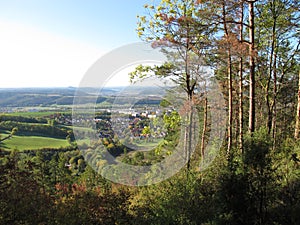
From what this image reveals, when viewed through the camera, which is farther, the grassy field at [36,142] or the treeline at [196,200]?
the grassy field at [36,142]

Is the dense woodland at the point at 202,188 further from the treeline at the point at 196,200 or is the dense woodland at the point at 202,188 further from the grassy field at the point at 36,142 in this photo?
the grassy field at the point at 36,142

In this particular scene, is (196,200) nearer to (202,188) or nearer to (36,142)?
(202,188)

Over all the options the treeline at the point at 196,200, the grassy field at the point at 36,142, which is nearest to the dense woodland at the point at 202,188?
the treeline at the point at 196,200

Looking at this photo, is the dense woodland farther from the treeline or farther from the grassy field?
the grassy field

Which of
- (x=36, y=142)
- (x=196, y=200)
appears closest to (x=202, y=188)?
(x=196, y=200)

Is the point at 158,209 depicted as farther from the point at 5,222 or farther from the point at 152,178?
the point at 152,178

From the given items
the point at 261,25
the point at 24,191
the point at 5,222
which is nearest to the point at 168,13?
the point at 261,25

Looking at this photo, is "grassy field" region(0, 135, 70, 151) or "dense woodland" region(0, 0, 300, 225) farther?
"grassy field" region(0, 135, 70, 151)

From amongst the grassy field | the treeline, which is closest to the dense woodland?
the treeline

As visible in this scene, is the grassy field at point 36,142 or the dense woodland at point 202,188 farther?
→ the grassy field at point 36,142

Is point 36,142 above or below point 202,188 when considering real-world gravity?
below

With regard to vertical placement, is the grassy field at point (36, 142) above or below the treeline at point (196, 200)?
below
